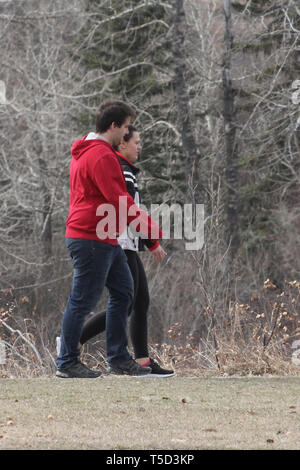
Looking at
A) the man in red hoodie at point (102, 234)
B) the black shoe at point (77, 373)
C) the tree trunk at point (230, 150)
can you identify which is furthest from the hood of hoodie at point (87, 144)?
the tree trunk at point (230, 150)

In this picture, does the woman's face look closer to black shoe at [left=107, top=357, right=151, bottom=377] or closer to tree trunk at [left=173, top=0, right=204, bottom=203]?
black shoe at [left=107, top=357, right=151, bottom=377]

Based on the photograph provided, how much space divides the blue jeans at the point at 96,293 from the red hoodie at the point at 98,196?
0.32 feet

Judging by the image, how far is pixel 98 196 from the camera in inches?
245

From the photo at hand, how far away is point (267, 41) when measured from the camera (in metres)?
21.6

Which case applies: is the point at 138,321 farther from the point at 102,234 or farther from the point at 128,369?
the point at 102,234

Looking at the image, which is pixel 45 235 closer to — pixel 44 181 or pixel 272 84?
pixel 44 181

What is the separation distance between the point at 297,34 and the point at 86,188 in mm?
13107

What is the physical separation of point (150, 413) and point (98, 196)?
1.49 m

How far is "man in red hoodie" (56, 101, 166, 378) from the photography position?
614 centimetres

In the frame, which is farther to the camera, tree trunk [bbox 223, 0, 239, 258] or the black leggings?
tree trunk [bbox 223, 0, 239, 258]

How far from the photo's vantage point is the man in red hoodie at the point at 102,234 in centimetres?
614

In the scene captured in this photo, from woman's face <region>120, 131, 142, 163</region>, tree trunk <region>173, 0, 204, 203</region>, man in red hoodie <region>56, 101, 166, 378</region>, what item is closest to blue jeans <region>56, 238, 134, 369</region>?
man in red hoodie <region>56, 101, 166, 378</region>

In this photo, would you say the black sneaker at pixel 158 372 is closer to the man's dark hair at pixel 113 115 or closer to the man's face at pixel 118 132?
the man's face at pixel 118 132

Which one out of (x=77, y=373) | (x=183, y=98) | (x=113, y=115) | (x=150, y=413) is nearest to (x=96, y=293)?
(x=77, y=373)
